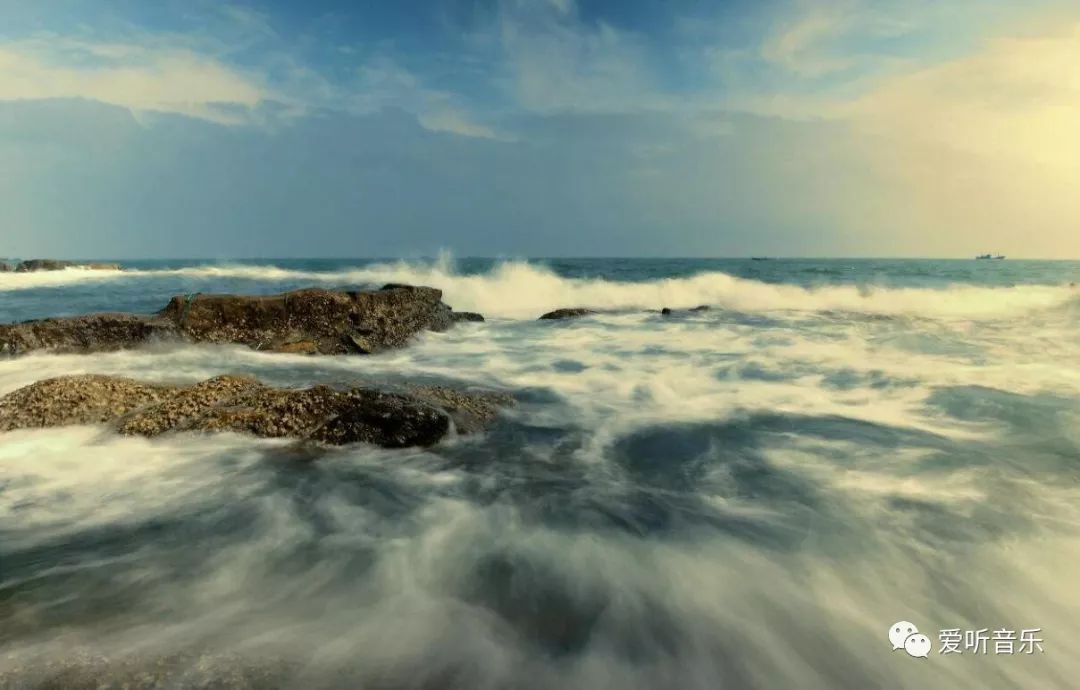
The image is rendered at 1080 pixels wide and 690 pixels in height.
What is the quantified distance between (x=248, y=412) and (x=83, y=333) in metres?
5.73

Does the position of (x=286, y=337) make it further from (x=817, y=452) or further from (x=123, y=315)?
(x=817, y=452)

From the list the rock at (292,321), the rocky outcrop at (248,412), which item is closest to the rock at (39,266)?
the rock at (292,321)

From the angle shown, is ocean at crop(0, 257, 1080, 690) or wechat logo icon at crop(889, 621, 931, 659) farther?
wechat logo icon at crop(889, 621, 931, 659)

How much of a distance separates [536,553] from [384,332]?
8.38 metres

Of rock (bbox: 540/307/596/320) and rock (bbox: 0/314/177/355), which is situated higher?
rock (bbox: 0/314/177/355)

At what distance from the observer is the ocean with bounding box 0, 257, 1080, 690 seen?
103 inches

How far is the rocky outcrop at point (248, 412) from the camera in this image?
212 inches

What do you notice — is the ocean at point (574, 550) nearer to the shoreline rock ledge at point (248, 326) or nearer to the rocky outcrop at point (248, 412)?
the rocky outcrop at point (248, 412)

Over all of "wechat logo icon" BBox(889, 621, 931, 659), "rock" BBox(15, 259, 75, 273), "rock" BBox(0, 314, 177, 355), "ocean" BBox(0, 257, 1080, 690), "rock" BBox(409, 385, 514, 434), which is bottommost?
"wechat logo icon" BBox(889, 621, 931, 659)

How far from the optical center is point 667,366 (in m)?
9.71

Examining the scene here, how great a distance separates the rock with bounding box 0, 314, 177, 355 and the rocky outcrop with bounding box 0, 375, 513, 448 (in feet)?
11.9

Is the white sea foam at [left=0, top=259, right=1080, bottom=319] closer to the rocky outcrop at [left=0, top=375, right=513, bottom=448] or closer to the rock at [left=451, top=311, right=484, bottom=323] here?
the rock at [left=451, top=311, right=484, bottom=323]

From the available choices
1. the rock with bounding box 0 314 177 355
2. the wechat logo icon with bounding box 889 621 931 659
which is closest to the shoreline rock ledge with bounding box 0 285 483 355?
the rock with bounding box 0 314 177 355

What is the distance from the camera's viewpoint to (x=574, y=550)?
361cm
